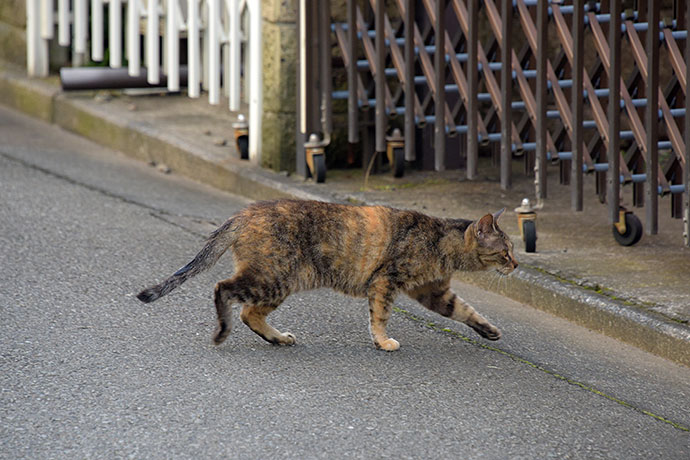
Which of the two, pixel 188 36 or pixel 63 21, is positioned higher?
pixel 63 21

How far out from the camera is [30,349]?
4.62 m

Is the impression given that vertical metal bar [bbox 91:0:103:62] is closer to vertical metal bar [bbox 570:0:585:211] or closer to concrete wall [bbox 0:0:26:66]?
concrete wall [bbox 0:0:26:66]

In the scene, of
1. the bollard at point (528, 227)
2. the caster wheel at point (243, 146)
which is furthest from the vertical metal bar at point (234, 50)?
the bollard at point (528, 227)

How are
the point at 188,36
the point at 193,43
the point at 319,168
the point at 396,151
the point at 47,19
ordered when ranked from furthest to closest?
the point at 47,19
the point at 188,36
the point at 193,43
the point at 396,151
the point at 319,168

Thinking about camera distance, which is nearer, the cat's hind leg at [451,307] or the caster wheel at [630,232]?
the cat's hind leg at [451,307]

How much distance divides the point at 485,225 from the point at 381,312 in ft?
2.17

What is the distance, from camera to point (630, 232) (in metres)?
6.05

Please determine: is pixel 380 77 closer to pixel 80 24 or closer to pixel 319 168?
pixel 319 168

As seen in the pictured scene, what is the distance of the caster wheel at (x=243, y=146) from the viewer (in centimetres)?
825

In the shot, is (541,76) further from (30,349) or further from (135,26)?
(135,26)

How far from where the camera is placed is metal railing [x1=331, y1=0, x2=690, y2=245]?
5855 mm

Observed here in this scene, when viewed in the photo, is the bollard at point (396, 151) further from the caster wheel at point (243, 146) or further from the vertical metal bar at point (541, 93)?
the vertical metal bar at point (541, 93)

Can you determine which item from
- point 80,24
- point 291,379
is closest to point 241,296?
point 291,379

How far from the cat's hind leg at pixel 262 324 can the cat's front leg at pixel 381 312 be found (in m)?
0.39
